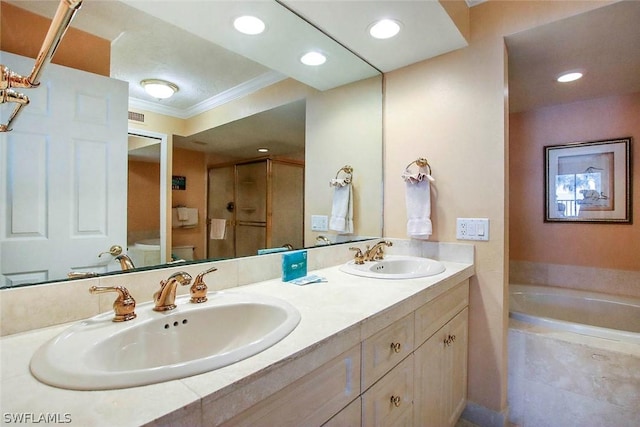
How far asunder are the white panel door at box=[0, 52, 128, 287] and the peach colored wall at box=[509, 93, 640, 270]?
10.0 feet

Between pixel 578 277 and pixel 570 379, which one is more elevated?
pixel 578 277

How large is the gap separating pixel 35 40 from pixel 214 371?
969mm

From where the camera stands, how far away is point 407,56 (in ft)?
5.82

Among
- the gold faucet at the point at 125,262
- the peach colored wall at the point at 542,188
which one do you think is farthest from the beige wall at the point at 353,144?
the peach colored wall at the point at 542,188

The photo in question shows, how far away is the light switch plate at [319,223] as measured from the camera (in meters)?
1.64

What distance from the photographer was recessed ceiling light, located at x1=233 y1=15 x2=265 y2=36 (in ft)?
4.25

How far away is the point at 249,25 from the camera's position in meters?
1.32

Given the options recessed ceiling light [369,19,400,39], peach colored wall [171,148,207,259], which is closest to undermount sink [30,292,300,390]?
peach colored wall [171,148,207,259]

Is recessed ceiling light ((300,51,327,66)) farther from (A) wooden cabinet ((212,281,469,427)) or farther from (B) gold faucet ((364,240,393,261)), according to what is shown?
(A) wooden cabinet ((212,281,469,427))

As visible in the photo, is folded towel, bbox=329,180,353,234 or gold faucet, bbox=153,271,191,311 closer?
gold faucet, bbox=153,271,191,311

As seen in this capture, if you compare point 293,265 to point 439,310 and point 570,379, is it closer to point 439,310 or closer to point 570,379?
point 439,310

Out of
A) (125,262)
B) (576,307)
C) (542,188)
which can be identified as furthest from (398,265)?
(542,188)

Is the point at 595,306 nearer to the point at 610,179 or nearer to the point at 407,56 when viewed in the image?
the point at 610,179

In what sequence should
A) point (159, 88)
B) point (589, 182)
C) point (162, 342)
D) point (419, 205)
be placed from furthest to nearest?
point (589, 182)
point (419, 205)
point (159, 88)
point (162, 342)
